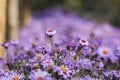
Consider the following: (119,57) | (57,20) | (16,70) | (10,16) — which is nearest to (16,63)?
(16,70)

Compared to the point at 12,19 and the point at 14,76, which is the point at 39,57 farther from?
the point at 12,19

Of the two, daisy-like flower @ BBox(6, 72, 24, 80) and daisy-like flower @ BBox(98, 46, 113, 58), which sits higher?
daisy-like flower @ BBox(6, 72, 24, 80)

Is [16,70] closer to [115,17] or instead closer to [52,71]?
[52,71]

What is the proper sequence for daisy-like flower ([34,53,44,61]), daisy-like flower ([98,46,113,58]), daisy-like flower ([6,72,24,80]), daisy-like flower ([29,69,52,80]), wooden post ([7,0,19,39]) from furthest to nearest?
wooden post ([7,0,19,39]), daisy-like flower ([98,46,113,58]), daisy-like flower ([34,53,44,61]), daisy-like flower ([6,72,24,80]), daisy-like flower ([29,69,52,80])

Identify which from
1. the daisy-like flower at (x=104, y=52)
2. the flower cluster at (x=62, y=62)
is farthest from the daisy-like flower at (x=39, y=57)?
the daisy-like flower at (x=104, y=52)

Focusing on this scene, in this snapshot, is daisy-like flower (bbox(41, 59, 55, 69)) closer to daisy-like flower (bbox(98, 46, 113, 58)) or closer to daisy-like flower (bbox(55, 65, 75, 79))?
daisy-like flower (bbox(55, 65, 75, 79))

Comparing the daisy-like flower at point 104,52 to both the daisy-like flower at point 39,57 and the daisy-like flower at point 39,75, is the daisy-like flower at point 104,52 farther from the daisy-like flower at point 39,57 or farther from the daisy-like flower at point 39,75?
the daisy-like flower at point 39,75

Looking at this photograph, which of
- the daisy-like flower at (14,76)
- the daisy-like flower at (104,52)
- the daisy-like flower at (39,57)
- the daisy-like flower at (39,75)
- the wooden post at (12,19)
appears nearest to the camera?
the daisy-like flower at (39,75)

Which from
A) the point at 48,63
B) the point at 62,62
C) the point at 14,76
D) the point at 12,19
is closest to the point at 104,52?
the point at 62,62

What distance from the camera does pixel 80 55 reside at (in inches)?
144

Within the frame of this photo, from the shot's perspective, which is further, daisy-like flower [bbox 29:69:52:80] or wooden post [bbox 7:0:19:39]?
wooden post [bbox 7:0:19:39]

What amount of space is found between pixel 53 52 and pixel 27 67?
8.8 inches

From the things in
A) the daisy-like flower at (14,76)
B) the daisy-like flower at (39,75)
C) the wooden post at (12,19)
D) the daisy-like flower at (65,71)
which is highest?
the daisy-like flower at (39,75)

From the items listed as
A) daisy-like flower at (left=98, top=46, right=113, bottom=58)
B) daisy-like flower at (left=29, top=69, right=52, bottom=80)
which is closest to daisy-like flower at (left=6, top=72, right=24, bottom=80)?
daisy-like flower at (left=29, top=69, right=52, bottom=80)
